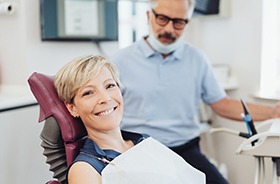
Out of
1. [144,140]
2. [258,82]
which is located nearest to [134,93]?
[144,140]

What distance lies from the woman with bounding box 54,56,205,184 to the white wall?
0.49 meters

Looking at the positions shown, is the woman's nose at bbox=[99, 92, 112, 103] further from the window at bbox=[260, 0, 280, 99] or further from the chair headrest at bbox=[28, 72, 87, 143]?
the window at bbox=[260, 0, 280, 99]

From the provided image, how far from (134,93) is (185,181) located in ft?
2.16

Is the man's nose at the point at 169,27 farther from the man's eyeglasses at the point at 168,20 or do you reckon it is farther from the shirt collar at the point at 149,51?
the shirt collar at the point at 149,51

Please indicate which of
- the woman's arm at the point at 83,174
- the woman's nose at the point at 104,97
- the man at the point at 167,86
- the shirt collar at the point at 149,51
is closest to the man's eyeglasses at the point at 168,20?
the man at the point at 167,86

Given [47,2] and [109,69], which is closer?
[109,69]

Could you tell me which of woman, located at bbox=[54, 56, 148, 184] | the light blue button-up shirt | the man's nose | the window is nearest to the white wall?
the window

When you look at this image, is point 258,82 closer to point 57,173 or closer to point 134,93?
point 134,93

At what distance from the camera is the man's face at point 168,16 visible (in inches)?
73.0

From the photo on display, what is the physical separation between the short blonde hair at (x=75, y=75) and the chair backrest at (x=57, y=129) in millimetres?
38

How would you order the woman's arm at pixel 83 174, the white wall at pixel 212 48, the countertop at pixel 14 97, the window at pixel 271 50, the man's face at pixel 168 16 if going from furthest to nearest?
1. the window at pixel 271 50
2. the white wall at pixel 212 48
3. the man's face at pixel 168 16
4. the countertop at pixel 14 97
5. the woman's arm at pixel 83 174

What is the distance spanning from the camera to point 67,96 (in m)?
1.37

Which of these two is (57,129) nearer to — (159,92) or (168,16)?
(159,92)

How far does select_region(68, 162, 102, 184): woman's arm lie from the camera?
3.95 ft
